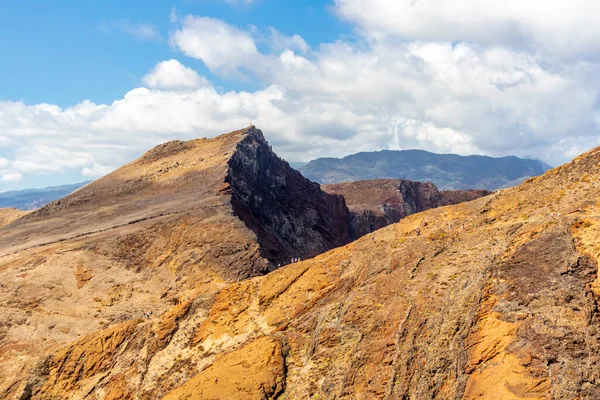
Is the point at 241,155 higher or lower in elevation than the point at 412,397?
higher

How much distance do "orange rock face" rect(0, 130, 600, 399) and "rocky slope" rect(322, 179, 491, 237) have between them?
84.7 metres

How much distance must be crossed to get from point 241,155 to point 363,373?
63056 mm

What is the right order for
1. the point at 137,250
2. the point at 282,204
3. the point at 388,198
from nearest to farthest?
the point at 137,250, the point at 282,204, the point at 388,198

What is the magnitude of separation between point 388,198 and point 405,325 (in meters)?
117

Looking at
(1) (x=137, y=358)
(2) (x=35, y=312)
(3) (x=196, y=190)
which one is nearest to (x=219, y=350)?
(1) (x=137, y=358)

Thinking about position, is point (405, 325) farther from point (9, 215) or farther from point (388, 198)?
point (388, 198)

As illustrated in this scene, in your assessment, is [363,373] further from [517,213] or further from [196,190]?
[196,190]

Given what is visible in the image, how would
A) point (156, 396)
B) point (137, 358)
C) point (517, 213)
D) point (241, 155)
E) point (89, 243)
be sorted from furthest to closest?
point (241, 155)
point (89, 243)
point (137, 358)
point (517, 213)
point (156, 396)

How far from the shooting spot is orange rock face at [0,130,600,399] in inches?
554

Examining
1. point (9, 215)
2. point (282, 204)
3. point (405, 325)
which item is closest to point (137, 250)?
point (282, 204)

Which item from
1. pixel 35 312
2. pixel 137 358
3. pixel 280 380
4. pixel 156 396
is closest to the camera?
pixel 280 380

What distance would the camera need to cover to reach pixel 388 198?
132 meters

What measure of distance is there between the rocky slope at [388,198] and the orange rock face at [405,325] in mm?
84663

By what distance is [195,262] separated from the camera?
44.6 metres
